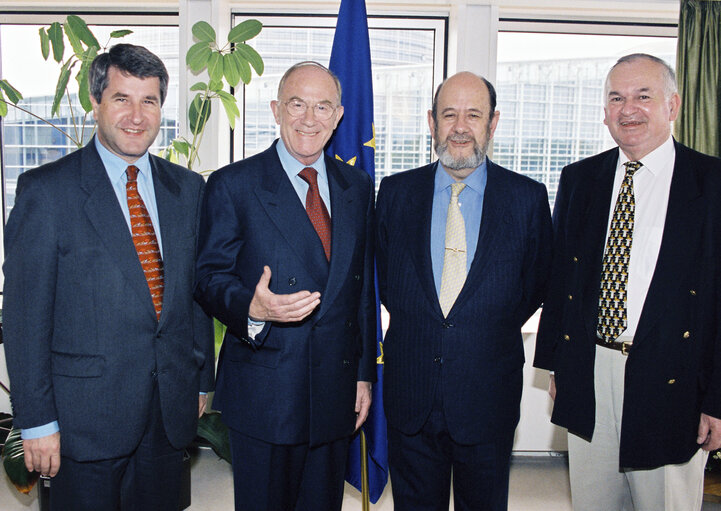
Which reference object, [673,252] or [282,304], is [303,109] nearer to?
[282,304]

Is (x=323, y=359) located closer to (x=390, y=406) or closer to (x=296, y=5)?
(x=390, y=406)

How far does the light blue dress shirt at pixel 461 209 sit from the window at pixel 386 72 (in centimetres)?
185

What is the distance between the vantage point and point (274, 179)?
1813mm

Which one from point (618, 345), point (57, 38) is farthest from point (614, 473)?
point (57, 38)

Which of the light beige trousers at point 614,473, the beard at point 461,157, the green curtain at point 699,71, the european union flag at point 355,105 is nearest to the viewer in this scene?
the light beige trousers at point 614,473

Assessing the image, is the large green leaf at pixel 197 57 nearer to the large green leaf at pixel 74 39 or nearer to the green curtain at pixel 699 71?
the large green leaf at pixel 74 39

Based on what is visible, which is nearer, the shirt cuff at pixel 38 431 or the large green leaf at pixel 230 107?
the shirt cuff at pixel 38 431

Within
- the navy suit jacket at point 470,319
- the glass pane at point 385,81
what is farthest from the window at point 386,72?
the navy suit jacket at point 470,319

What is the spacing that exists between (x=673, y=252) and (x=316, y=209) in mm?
1112

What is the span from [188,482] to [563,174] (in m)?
2.35

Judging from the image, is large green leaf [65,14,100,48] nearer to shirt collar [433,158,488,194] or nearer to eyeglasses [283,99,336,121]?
eyeglasses [283,99,336,121]

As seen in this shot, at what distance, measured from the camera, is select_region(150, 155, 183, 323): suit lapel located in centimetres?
171

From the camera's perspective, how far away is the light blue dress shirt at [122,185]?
1589 mm

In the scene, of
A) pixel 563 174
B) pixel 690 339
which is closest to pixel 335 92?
pixel 563 174
